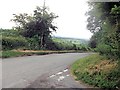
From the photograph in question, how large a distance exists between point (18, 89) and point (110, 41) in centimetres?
554

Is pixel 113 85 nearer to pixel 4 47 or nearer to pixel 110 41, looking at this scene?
pixel 110 41

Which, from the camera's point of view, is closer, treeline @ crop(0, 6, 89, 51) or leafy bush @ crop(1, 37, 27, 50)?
leafy bush @ crop(1, 37, 27, 50)

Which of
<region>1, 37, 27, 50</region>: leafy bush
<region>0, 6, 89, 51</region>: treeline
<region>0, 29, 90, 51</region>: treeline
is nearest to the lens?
<region>1, 37, 27, 50</region>: leafy bush

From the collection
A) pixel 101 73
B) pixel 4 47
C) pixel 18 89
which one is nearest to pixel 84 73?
pixel 101 73

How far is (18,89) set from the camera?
9719 mm

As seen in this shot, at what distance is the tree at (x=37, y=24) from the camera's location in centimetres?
4172

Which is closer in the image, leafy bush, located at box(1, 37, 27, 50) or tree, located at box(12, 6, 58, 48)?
leafy bush, located at box(1, 37, 27, 50)

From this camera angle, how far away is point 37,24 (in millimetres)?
41719

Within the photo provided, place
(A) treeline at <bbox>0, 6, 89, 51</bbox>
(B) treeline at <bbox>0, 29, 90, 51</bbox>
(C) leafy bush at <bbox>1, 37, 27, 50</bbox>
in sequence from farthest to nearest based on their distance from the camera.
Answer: (A) treeline at <bbox>0, 6, 89, 51</bbox> < (B) treeline at <bbox>0, 29, 90, 51</bbox> < (C) leafy bush at <bbox>1, 37, 27, 50</bbox>

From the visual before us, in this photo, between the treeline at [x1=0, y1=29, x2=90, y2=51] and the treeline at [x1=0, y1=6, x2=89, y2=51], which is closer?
the treeline at [x1=0, y1=29, x2=90, y2=51]

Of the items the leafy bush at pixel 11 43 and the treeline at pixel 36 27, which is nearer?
the leafy bush at pixel 11 43

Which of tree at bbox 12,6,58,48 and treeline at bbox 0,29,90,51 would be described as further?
tree at bbox 12,6,58,48

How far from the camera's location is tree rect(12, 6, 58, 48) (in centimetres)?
4172

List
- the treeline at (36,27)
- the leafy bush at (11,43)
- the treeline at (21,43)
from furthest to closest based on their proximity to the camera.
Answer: the treeline at (36,27), the treeline at (21,43), the leafy bush at (11,43)
